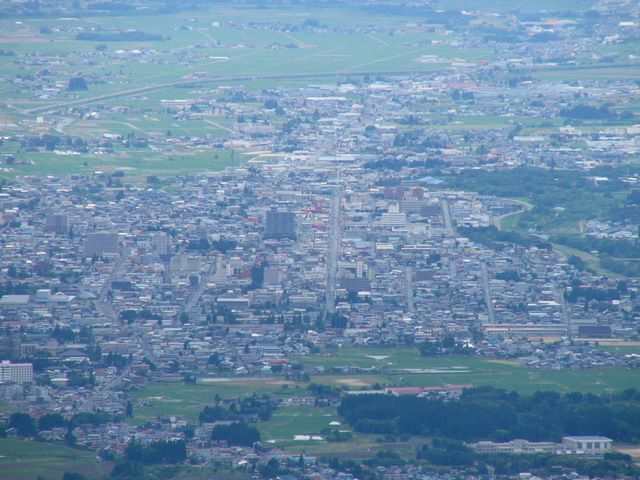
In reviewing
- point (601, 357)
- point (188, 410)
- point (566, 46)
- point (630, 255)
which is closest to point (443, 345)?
point (601, 357)

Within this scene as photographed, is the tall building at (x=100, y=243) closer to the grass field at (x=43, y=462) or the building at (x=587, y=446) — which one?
the grass field at (x=43, y=462)

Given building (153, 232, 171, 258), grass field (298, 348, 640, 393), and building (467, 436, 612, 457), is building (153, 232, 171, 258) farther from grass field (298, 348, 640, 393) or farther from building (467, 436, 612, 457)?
building (467, 436, 612, 457)

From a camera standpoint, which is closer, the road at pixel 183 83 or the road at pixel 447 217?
the road at pixel 447 217

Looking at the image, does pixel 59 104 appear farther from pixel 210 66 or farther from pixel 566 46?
pixel 566 46

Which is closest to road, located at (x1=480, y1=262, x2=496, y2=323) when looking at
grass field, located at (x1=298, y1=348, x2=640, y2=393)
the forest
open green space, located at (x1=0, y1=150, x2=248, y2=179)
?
grass field, located at (x1=298, y1=348, x2=640, y2=393)

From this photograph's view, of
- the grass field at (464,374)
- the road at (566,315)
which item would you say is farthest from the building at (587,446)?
the road at (566,315)
